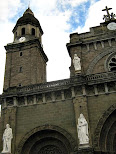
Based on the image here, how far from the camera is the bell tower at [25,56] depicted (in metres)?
27.5

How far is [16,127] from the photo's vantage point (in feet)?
69.5

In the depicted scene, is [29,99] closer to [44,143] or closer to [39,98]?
[39,98]

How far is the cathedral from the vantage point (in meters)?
19.0

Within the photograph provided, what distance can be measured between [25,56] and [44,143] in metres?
13.0

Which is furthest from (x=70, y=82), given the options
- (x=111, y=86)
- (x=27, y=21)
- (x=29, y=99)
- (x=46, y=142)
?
(x=27, y=21)

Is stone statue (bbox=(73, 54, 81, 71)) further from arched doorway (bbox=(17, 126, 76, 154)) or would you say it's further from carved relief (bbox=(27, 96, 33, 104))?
arched doorway (bbox=(17, 126, 76, 154))

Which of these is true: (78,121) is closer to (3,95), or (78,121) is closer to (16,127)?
(16,127)

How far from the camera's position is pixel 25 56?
96.5 feet

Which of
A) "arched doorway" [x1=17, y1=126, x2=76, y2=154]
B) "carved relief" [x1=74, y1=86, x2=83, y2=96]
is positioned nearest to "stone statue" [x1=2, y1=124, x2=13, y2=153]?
"arched doorway" [x1=17, y1=126, x2=76, y2=154]

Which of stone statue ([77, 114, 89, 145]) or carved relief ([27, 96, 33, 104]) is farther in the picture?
carved relief ([27, 96, 33, 104])

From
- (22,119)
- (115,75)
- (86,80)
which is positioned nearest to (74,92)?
(86,80)

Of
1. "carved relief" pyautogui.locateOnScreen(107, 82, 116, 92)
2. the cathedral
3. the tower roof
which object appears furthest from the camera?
the tower roof

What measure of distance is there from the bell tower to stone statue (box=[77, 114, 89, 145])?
982 cm

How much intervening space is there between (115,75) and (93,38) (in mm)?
6721
